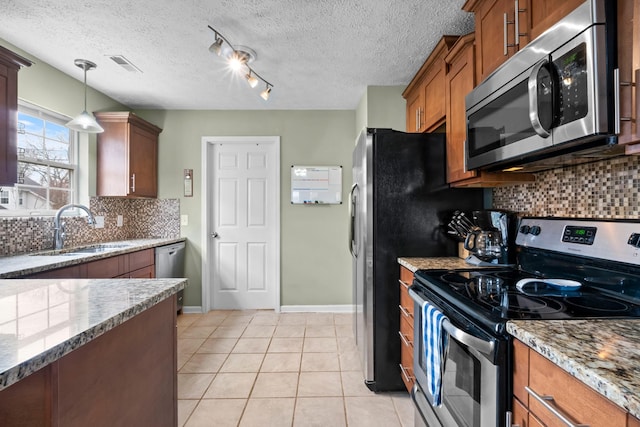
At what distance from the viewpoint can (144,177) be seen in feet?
11.1

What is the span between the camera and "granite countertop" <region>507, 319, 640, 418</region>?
0.57m

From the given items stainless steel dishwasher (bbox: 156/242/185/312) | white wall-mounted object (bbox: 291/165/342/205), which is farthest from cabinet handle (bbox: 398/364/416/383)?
stainless steel dishwasher (bbox: 156/242/185/312)

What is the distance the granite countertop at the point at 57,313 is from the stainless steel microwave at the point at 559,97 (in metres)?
1.50

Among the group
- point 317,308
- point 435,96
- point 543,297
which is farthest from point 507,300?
point 317,308

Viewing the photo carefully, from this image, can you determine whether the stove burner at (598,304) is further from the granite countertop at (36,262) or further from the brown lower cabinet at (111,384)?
the granite countertop at (36,262)

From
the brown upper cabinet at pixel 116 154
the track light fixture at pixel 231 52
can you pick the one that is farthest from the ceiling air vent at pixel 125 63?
the track light fixture at pixel 231 52

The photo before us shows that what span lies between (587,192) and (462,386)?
1.02 meters

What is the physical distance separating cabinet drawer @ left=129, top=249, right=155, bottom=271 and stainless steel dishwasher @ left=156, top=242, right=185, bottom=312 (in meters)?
0.09

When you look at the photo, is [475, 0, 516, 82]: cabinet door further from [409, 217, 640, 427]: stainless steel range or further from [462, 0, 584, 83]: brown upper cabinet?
[409, 217, 640, 427]: stainless steel range

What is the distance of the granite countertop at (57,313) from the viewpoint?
2.03 ft

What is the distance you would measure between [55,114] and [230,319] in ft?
8.49

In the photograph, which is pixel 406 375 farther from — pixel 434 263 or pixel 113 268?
pixel 113 268

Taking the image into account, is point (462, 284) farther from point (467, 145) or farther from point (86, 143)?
point (86, 143)

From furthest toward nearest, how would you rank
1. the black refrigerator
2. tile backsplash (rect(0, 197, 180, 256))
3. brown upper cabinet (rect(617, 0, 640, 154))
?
tile backsplash (rect(0, 197, 180, 256)) < the black refrigerator < brown upper cabinet (rect(617, 0, 640, 154))
